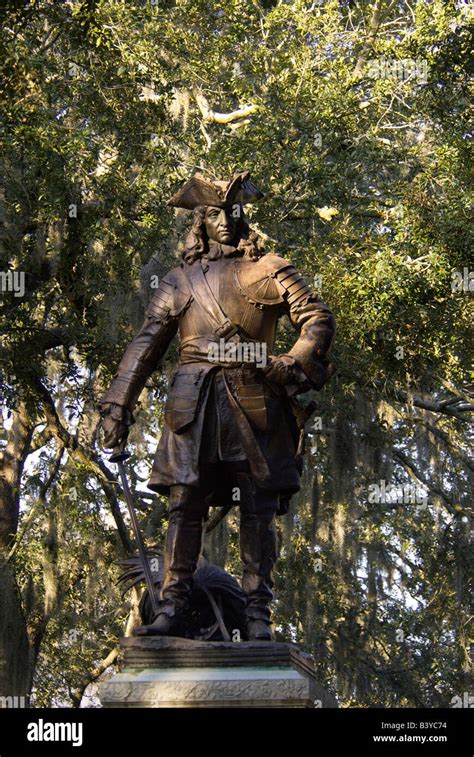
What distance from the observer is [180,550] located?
638 centimetres

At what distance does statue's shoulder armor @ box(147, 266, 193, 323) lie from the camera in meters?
6.73

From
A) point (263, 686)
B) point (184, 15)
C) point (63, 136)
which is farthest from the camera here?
point (184, 15)

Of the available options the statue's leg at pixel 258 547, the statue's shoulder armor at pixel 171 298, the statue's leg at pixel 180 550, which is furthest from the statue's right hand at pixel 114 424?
the statue's leg at pixel 258 547

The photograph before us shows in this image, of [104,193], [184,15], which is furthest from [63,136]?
[184,15]

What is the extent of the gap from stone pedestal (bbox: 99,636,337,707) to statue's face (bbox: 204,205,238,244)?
213 cm

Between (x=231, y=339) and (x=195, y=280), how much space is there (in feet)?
1.39

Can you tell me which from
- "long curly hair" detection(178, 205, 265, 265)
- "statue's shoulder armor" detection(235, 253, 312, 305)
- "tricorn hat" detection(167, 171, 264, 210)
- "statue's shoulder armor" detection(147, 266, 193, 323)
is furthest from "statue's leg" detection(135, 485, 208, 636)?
"tricorn hat" detection(167, 171, 264, 210)

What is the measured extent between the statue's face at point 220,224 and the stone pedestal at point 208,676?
213cm

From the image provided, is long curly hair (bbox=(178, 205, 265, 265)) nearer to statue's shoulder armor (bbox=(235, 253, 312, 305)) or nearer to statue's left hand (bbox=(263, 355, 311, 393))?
statue's shoulder armor (bbox=(235, 253, 312, 305))

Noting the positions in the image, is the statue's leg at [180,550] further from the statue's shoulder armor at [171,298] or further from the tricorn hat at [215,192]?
the tricorn hat at [215,192]

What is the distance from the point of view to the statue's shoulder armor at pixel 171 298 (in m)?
6.73

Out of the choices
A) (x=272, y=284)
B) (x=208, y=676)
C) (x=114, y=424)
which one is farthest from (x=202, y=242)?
(x=208, y=676)
